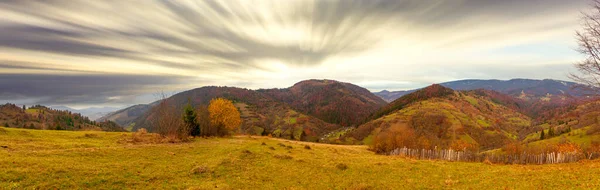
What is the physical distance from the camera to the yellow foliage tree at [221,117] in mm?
65000

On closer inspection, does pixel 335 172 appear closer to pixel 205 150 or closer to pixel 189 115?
pixel 205 150

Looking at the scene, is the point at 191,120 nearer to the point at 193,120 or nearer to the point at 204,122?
the point at 193,120

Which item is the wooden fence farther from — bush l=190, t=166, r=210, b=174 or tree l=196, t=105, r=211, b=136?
tree l=196, t=105, r=211, b=136

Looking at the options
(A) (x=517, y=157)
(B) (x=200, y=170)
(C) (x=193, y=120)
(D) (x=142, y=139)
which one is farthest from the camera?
(C) (x=193, y=120)

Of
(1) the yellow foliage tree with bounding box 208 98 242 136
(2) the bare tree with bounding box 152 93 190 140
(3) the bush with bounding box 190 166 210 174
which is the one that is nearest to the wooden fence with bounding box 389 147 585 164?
(3) the bush with bounding box 190 166 210 174

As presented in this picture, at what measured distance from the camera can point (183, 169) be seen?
23484mm

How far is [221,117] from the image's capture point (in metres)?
66.2

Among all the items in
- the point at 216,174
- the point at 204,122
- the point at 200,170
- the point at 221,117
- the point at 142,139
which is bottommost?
the point at 216,174

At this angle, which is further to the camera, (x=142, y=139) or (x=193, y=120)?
(x=193, y=120)

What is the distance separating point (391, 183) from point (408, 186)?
160 cm

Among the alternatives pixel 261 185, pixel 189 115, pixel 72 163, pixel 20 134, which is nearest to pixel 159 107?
pixel 189 115

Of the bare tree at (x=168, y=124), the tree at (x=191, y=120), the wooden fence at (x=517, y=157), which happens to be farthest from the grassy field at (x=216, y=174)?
the tree at (x=191, y=120)

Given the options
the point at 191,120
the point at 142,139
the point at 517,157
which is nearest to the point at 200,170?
the point at 142,139

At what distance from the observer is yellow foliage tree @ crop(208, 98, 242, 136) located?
65000 millimetres
